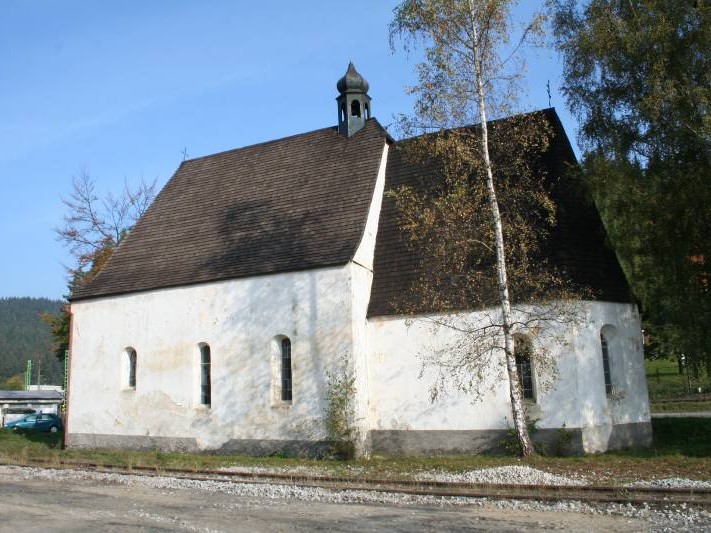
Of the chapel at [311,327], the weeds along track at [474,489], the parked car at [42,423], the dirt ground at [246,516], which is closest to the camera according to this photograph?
the dirt ground at [246,516]

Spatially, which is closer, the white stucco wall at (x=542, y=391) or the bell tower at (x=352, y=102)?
the white stucco wall at (x=542, y=391)

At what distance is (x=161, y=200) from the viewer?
2384 centimetres

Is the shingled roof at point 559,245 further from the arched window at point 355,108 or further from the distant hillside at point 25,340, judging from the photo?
the distant hillside at point 25,340

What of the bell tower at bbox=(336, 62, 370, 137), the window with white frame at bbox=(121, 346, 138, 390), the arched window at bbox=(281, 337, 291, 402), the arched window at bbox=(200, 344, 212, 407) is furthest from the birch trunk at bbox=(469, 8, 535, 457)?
the window with white frame at bbox=(121, 346, 138, 390)

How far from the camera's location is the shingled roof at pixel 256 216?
60.0 feet

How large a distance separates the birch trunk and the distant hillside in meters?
92.9

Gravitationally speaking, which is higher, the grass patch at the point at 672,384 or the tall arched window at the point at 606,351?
the tall arched window at the point at 606,351

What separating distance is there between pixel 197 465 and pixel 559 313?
923 centimetres

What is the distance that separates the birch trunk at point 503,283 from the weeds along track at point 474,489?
298 cm

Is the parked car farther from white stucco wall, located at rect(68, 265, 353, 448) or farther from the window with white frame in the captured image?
the window with white frame

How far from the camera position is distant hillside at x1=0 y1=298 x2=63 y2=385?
12909 centimetres

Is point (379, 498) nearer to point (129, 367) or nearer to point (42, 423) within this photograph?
point (129, 367)

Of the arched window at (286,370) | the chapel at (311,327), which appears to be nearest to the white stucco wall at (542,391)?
the chapel at (311,327)

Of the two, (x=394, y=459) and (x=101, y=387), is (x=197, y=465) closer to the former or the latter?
(x=394, y=459)
